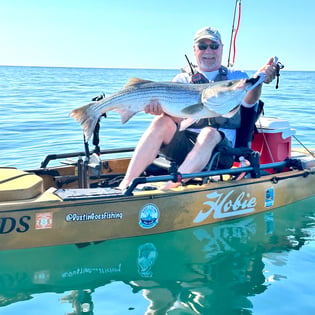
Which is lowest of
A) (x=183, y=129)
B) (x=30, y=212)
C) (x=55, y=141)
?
(x=55, y=141)

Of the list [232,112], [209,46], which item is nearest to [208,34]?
[209,46]

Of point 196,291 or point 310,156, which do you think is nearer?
point 196,291

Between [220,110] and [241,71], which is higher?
[241,71]

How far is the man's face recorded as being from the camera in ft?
18.2

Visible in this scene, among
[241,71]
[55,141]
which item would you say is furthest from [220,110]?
[55,141]

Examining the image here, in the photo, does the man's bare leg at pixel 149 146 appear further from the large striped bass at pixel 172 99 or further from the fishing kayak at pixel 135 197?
the large striped bass at pixel 172 99

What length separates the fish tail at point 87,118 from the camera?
484 cm

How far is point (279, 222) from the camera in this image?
5742 mm

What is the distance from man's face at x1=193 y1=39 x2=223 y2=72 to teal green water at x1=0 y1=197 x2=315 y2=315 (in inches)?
70.3

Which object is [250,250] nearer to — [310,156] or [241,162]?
[241,162]

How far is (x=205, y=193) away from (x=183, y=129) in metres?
0.71

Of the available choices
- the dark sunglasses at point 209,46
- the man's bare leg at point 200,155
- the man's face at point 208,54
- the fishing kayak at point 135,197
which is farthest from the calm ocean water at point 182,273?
the dark sunglasses at point 209,46

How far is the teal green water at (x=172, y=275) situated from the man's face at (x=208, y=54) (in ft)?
5.86

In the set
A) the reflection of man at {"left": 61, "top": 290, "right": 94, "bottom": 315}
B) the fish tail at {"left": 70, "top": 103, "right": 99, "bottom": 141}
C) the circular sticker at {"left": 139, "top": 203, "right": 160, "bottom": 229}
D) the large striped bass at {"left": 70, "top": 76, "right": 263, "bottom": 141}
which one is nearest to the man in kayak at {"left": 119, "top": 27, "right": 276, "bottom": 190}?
the large striped bass at {"left": 70, "top": 76, "right": 263, "bottom": 141}
